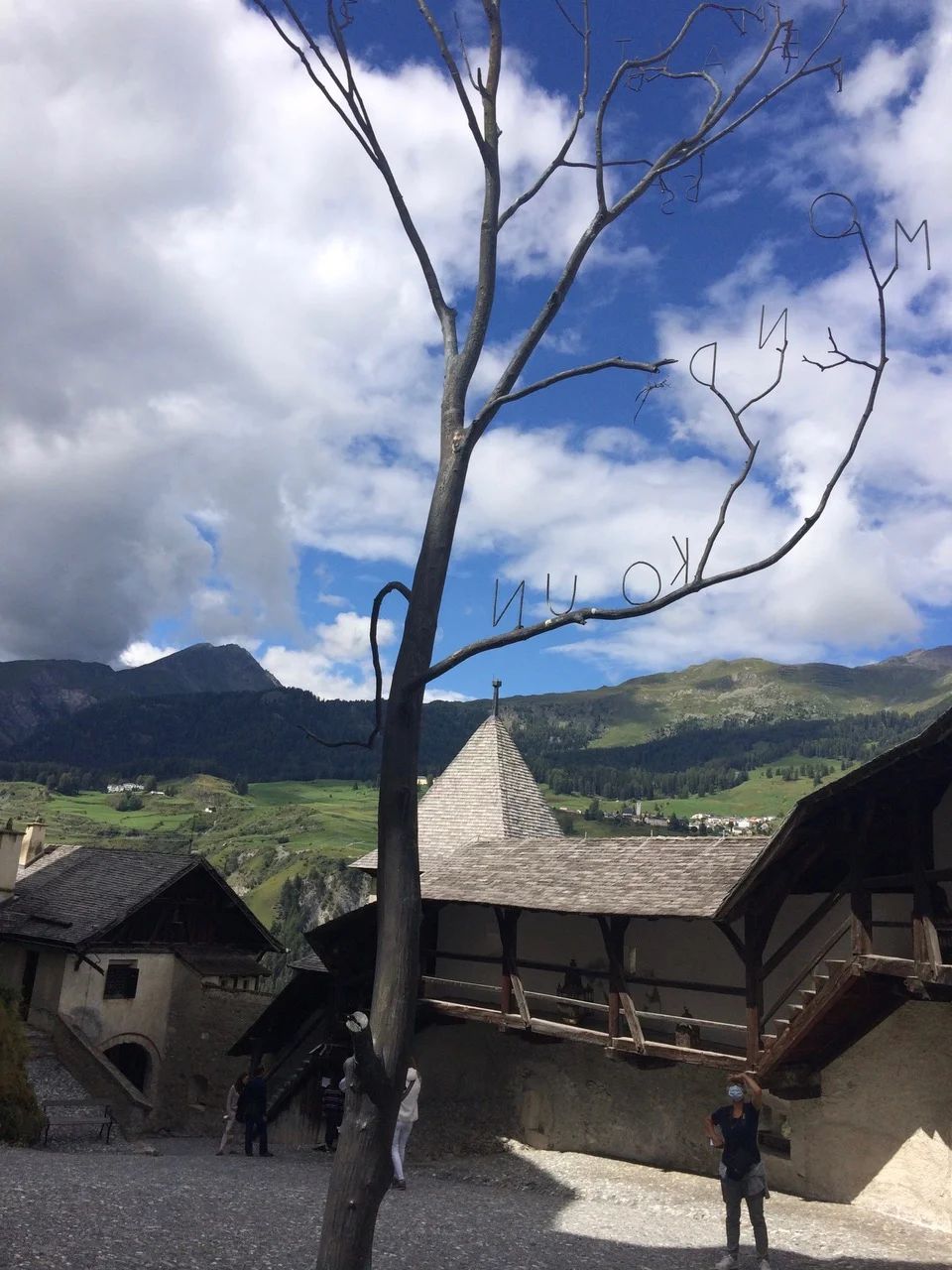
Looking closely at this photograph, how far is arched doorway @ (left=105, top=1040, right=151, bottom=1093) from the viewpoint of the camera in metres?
26.4

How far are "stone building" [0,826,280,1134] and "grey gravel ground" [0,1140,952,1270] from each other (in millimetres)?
11989

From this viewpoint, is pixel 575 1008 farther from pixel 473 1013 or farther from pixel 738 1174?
pixel 738 1174

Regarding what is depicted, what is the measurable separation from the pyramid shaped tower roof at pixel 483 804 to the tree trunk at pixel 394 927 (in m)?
13.6

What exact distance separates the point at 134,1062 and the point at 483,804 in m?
14.0

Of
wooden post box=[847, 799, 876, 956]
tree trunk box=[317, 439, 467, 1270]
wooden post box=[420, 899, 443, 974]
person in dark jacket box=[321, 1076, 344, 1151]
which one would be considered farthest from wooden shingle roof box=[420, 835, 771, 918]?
A: tree trunk box=[317, 439, 467, 1270]

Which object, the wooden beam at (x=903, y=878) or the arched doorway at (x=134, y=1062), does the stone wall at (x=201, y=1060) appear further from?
the wooden beam at (x=903, y=878)

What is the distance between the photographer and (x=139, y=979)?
26.7 metres

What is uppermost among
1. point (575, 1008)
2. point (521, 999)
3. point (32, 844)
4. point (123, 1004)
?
point (32, 844)

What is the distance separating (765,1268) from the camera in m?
8.34

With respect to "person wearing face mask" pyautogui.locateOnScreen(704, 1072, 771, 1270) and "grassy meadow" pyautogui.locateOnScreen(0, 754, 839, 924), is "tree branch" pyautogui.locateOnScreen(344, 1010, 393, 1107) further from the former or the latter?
"grassy meadow" pyautogui.locateOnScreen(0, 754, 839, 924)

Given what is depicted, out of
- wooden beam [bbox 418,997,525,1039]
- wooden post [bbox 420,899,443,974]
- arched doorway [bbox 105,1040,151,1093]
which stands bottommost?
arched doorway [bbox 105,1040,151,1093]

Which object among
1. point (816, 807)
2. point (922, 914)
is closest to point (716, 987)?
point (816, 807)

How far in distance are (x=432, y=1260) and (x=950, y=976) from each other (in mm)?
5725

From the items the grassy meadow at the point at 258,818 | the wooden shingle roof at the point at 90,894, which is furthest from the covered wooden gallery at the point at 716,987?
the grassy meadow at the point at 258,818
